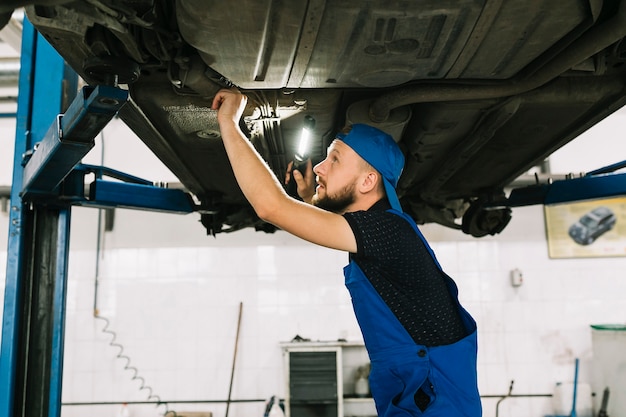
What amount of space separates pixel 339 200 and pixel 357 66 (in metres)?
0.41

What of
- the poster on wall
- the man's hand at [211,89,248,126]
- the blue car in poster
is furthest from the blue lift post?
the blue car in poster

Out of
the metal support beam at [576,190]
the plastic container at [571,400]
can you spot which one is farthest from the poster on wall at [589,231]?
the metal support beam at [576,190]

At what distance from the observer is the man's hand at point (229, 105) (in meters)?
1.45

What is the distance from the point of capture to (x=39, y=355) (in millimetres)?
1985

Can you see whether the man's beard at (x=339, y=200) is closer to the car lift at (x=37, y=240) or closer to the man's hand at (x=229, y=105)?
the man's hand at (x=229, y=105)

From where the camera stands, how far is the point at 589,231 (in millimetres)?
5812

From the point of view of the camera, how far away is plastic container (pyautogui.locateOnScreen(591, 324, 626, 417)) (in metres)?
5.05

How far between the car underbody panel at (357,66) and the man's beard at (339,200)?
31 centimetres

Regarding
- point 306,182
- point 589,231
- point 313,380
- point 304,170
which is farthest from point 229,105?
point 589,231

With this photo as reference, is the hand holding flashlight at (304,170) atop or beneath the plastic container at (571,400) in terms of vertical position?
atop

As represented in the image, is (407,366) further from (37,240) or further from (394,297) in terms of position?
(37,240)

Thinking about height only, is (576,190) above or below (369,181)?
above

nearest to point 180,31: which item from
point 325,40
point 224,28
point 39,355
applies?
point 224,28

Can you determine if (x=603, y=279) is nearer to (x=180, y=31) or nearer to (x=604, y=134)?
(x=604, y=134)
